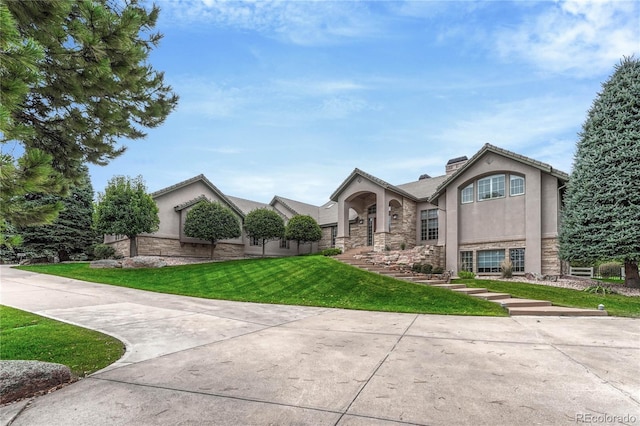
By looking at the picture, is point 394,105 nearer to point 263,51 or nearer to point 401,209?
point 263,51

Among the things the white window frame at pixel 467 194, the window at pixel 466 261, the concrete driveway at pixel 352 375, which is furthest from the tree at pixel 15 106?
the white window frame at pixel 467 194

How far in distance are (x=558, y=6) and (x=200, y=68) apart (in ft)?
27.8

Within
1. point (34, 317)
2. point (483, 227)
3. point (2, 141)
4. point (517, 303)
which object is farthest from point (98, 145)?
point (483, 227)

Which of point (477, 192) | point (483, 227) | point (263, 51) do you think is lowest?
point (483, 227)

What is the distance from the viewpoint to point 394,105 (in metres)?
12.4

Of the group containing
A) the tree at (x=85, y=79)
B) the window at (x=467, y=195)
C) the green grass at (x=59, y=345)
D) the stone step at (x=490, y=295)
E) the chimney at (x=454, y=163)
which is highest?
the chimney at (x=454, y=163)

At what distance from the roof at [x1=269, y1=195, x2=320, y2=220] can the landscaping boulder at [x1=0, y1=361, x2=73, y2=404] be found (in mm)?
28117

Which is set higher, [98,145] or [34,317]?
[98,145]

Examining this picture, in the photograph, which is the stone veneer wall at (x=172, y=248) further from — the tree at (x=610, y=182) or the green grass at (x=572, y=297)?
the tree at (x=610, y=182)

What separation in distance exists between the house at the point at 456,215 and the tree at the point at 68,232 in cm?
217

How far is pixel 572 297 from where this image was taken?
12023 mm

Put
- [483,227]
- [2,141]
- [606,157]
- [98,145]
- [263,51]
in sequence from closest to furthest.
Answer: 1. [2,141]
2. [98,145]
3. [263,51]
4. [606,157]
5. [483,227]

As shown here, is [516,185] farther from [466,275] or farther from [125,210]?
[125,210]

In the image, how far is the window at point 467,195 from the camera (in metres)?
19.7
